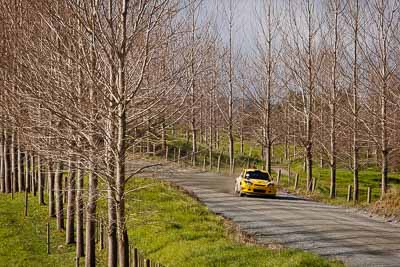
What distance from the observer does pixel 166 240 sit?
551 inches

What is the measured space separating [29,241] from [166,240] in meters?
5.56

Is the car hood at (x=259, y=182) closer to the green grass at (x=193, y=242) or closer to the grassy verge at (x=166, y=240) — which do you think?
the grassy verge at (x=166, y=240)

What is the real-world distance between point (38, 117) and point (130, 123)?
423cm

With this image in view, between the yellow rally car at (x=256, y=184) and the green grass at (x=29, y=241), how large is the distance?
9257mm

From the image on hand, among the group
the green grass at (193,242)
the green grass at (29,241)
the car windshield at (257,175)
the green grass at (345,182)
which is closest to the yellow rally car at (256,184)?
the car windshield at (257,175)

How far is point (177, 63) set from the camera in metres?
9.54

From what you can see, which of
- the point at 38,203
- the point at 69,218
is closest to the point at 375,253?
the point at 69,218

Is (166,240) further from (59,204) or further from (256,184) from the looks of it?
(256,184)

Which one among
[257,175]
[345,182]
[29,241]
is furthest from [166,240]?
[345,182]

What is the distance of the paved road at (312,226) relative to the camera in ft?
44.4

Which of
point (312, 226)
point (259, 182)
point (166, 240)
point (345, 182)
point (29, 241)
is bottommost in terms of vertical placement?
point (345, 182)

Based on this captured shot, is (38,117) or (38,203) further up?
(38,117)

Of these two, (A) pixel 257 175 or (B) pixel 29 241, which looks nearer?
(B) pixel 29 241

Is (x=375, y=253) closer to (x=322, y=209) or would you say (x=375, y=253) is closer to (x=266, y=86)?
(x=322, y=209)
